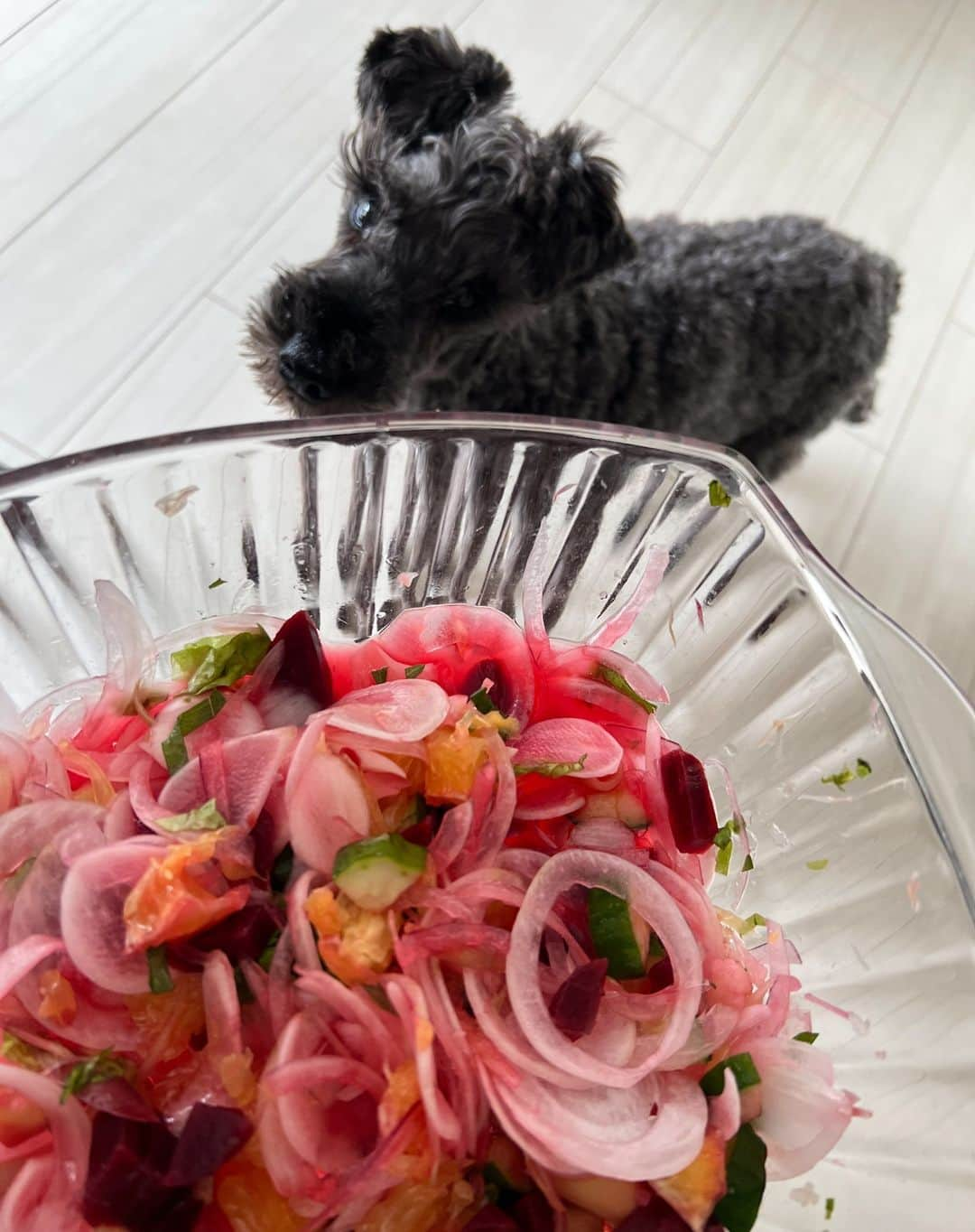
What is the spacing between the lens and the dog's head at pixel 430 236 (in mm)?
982

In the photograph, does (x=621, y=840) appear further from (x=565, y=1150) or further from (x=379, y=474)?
(x=379, y=474)

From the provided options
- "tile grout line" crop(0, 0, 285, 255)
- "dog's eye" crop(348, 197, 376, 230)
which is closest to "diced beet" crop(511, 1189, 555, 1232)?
"dog's eye" crop(348, 197, 376, 230)

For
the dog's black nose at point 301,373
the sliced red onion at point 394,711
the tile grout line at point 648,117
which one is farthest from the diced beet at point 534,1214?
the tile grout line at point 648,117

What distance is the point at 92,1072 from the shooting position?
0.40 metres

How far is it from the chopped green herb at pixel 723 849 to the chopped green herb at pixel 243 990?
293 millimetres

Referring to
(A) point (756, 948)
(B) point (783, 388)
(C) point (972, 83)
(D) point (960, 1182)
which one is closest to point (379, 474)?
(A) point (756, 948)

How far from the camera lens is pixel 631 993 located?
0.47 m

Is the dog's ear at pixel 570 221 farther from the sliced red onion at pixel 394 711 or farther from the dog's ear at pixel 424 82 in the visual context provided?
the sliced red onion at pixel 394 711

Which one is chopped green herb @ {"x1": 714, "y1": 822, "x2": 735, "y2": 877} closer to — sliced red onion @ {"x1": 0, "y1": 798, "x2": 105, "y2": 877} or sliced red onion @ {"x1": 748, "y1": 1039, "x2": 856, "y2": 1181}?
sliced red onion @ {"x1": 748, "y1": 1039, "x2": 856, "y2": 1181}

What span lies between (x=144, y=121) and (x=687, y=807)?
1.40 metres

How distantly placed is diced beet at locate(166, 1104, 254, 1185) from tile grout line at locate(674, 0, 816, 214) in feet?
5.13

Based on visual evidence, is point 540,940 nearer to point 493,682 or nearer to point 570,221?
point 493,682

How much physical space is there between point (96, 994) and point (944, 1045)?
44cm

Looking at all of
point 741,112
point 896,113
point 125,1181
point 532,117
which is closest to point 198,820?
point 125,1181
